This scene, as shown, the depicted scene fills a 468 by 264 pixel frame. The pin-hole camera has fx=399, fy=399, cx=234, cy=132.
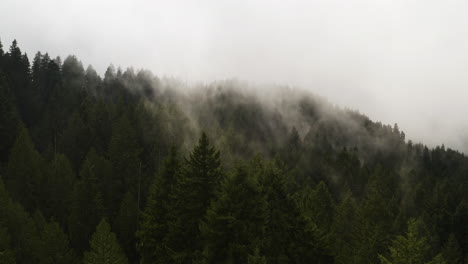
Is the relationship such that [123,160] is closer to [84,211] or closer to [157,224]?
[84,211]

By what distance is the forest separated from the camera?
23.5 m

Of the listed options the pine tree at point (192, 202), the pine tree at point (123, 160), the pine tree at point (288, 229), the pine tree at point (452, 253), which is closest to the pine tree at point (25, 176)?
the pine tree at point (123, 160)

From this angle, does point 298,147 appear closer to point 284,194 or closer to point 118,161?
point 118,161

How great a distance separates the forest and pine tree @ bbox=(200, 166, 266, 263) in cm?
7

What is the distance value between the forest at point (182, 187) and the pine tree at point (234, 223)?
0.24ft

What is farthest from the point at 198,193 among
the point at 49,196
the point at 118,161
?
the point at 118,161

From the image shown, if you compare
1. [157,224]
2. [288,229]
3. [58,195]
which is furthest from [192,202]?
[58,195]

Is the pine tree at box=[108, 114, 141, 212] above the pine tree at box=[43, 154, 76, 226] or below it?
above

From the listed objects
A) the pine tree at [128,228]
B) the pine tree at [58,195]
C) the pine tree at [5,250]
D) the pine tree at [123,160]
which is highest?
the pine tree at [123,160]

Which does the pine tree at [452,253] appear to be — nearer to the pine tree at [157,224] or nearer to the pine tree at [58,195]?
the pine tree at [157,224]

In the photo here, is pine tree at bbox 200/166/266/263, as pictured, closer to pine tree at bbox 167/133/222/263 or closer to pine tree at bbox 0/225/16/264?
pine tree at bbox 167/133/222/263

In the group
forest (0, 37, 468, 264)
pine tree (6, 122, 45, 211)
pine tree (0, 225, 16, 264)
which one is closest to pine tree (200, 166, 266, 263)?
forest (0, 37, 468, 264)

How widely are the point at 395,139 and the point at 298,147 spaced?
79.3 metres

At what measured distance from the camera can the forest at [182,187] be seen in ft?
77.0
